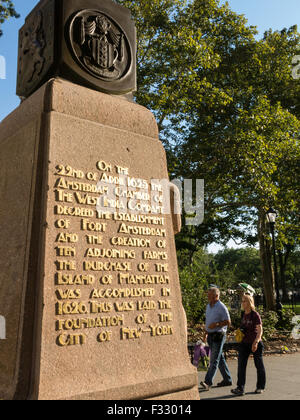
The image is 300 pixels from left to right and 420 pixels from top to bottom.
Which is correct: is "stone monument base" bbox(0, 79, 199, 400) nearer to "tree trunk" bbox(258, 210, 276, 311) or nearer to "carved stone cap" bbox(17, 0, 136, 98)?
"carved stone cap" bbox(17, 0, 136, 98)

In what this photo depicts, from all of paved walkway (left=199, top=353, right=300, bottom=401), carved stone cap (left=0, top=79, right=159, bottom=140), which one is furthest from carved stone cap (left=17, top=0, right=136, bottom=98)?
paved walkway (left=199, top=353, right=300, bottom=401)

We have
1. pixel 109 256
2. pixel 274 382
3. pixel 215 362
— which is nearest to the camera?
pixel 109 256

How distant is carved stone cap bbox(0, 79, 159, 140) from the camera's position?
12.9 feet

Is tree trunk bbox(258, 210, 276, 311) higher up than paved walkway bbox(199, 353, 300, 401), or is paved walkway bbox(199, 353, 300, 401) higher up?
tree trunk bbox(258, 210, 276, 311)

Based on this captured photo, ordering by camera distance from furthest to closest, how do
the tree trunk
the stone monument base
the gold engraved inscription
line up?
the tree trunk → the gold engraved inscription → the stone monument base

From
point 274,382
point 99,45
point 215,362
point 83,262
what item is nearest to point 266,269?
point 274,382

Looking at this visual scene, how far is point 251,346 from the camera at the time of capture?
668 centimetres

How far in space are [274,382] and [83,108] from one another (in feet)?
19.9

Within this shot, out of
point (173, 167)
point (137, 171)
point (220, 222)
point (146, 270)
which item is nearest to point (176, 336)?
point (146, 270)

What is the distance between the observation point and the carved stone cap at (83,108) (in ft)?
12.9

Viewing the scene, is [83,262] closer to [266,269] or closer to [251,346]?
[251,346]

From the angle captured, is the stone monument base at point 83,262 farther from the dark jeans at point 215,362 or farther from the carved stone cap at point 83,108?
the dark jeans at point 215,362

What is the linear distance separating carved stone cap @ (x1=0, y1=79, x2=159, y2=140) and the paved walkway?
4.33 meters

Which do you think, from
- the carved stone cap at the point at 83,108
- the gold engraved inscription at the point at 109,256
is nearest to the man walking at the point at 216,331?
the gold engraved inscription at the point at 109,256
